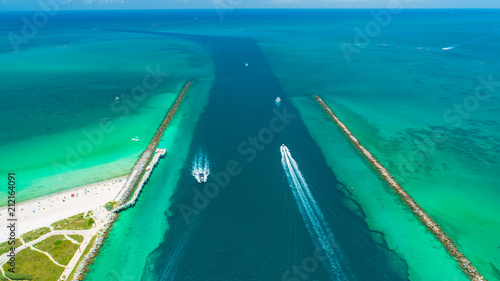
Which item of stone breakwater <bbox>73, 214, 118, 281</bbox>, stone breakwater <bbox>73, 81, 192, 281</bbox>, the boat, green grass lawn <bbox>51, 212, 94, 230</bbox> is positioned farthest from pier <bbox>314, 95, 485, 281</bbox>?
green grass lawn <bbox>51, 212, 94, 230</bbox>

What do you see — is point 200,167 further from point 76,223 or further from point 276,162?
point 76,223

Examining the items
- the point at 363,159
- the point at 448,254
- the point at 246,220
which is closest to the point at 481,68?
the point at 363,159

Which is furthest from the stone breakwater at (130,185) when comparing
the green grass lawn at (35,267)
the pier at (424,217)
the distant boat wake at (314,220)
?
the pier at (424,217)

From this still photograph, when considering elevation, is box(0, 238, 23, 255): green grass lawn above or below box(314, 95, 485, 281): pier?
below

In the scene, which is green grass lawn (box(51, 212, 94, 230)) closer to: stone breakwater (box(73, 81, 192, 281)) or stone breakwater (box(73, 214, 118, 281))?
stone breakwater (box(73, 81, 192, 281))

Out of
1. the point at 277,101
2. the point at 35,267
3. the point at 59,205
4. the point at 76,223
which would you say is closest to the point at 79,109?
the point at 59,205

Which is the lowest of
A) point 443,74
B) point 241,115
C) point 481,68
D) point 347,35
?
point 241,115

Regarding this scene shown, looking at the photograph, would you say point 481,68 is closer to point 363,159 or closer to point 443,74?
point 443,74
